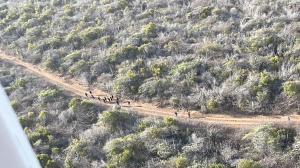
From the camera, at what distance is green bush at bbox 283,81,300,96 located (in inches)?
419

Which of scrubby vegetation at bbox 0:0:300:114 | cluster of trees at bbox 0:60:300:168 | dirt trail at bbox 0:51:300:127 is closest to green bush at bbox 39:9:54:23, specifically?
scrubby vegetation at bbox 0:0:300:114

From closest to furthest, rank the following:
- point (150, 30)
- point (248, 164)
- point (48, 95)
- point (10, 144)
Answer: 1. point (10, 144)
2. point (248, 164)
3. point (48, 95)
4. point (150, 30)

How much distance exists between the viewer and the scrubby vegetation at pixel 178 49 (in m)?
11.7

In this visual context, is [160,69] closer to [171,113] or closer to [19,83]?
[171,113]

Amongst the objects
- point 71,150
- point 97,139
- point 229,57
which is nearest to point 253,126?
point 229,57

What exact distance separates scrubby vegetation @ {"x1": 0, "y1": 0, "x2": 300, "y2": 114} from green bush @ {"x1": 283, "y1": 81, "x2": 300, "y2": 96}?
4 cm

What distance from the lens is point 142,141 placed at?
10.0 meters

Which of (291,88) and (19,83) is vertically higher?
(291,88)

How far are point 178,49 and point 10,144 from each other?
1474cm

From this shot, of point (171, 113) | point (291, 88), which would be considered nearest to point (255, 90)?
point (291, 88)

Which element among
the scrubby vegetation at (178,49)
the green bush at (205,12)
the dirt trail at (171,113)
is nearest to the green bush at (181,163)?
the dirt trail at (171,113)

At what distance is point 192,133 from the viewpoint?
10.1 meters

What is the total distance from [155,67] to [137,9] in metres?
8.80

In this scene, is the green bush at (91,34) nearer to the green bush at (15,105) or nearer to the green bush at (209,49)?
the green bush at (15,105)
